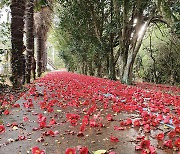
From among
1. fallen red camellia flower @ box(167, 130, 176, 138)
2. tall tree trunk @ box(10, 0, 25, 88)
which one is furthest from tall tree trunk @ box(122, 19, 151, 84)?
fallen red camellia flower @ box(167, 130, 176, 138)

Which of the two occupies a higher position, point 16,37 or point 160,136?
point 16,37

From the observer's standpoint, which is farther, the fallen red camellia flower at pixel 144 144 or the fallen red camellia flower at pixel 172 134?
the fallen red camellia flower at pixel 172 134

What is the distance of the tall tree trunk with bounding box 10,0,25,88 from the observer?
34.2ft

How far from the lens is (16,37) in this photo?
10.5 m

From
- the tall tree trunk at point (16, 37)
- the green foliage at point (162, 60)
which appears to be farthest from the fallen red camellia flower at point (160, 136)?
the green foliage at point (162, 60)

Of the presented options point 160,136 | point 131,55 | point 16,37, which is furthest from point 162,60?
point 160,136

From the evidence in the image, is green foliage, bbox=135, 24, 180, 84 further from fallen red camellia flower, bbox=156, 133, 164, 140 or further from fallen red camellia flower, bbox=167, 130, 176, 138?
fallen red camellia flower, bbox=156, 133, 164, 140

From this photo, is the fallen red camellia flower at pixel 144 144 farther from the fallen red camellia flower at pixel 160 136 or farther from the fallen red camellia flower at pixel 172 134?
the fallen red camellia flower at pixel 172 134

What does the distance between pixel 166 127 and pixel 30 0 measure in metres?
11.7

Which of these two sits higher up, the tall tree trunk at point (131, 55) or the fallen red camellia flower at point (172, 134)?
the tall tree trunk at point (131, 55)

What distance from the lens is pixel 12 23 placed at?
411 inches

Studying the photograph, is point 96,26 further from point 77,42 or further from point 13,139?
point 13,139

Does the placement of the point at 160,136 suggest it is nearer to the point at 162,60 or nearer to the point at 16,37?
the point at 16,37

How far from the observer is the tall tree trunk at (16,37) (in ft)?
34.2
